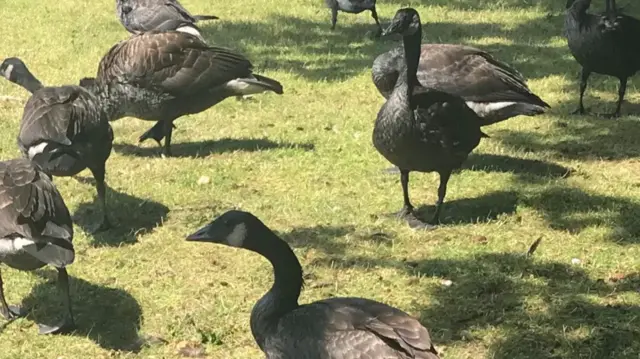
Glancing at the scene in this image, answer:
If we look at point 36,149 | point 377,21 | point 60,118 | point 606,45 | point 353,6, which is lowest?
point 377,21

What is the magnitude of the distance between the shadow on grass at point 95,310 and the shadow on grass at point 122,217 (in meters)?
0.75

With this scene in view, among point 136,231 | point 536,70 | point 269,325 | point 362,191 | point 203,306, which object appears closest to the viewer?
point 269,325

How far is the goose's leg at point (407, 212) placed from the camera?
780 centimetres

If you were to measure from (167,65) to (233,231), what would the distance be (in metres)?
4.71

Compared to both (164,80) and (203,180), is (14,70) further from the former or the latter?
(203,180)

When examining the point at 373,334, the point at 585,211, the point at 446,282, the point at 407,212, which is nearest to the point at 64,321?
the point at 373,334

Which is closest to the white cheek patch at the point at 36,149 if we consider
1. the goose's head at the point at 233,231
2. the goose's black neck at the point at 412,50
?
the goose's head at the point at 233,231

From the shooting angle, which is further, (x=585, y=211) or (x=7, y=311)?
(x=585, y=211)

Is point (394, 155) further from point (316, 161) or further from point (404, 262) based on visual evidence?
point (316, 161)

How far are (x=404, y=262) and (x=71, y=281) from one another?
103 inches

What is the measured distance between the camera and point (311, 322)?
504cm

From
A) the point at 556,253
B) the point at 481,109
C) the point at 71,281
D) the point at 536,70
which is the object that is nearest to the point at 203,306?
the point at 71,281

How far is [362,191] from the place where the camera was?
864cm

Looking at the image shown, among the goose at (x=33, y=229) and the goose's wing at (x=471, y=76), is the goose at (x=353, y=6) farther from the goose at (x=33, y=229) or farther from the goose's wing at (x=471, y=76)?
the goose at (x=33, y=229)
